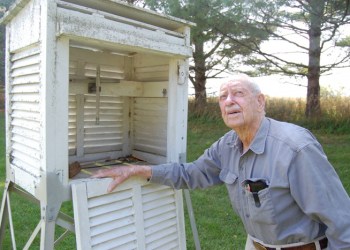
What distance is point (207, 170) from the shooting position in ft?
7.68

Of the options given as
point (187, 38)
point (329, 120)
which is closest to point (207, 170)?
point (187, 38)

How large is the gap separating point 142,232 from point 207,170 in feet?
1.81

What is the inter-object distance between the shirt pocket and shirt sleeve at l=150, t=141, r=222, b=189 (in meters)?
0.48

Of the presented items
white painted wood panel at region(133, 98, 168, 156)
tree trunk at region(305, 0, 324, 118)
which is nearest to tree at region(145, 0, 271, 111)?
tree trunk at region(305, 0, 324, 118)

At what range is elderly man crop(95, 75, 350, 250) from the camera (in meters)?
1.66

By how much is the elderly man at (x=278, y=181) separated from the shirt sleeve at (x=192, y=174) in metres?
0.17

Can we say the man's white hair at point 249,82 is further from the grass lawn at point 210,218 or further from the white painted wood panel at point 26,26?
the grass lawn at point 210,218

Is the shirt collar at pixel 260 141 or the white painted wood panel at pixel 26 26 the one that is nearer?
the shirt collar at pixel 260 141

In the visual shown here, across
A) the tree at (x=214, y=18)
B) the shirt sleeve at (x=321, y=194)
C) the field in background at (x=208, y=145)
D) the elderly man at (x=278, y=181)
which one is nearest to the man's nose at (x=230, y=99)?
the elderly man at (x=278, y=181)

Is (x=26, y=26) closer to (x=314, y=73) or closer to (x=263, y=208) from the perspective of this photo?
(x=263, y=208)

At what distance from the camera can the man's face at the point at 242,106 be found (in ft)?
6.33

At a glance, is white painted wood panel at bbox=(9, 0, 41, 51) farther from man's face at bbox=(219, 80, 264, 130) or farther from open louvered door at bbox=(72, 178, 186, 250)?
man's face at bbox=(219, 80, 264, 130)

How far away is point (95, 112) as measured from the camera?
313cm

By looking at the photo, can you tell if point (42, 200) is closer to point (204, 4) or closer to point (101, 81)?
point (101, 81)
